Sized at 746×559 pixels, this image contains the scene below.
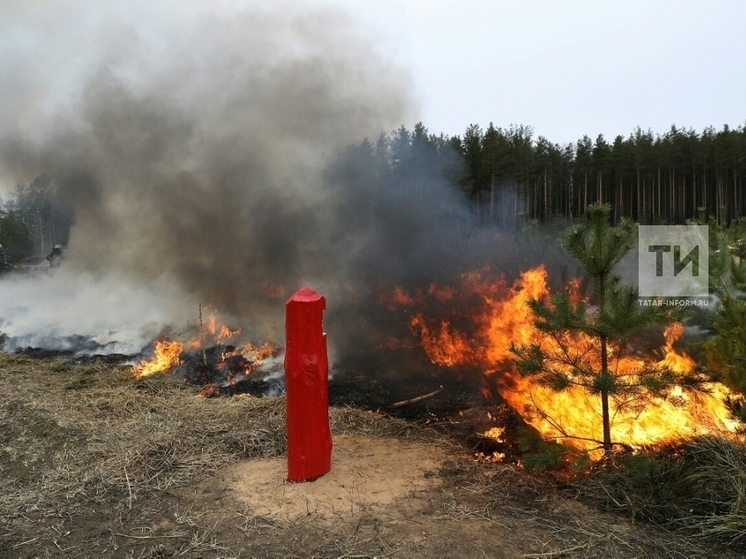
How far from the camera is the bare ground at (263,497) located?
3520 millimetres

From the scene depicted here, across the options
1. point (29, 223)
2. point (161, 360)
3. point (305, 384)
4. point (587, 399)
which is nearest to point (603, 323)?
point (587, 399)

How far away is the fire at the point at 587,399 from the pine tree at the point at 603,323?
15 centimetres

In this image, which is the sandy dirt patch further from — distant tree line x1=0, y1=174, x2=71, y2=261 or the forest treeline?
distant tree line x1=0, y1=174, x2=71, y2=261

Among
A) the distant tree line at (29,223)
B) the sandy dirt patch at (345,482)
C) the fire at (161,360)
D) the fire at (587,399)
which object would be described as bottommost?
the sandy dirt patch at (345,482)

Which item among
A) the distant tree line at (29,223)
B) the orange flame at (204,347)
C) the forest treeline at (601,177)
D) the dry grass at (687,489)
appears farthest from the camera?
the distant tree line at (29,223)

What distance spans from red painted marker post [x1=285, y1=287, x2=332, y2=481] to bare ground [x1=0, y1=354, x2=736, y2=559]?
30 centimetres

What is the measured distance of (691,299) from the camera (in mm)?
5176

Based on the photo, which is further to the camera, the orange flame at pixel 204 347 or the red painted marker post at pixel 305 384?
the orange flame at pixel 204 347

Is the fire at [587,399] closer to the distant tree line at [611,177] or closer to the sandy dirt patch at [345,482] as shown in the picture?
the sandy dirt patch at [345,482]

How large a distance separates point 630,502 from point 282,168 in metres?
15.6

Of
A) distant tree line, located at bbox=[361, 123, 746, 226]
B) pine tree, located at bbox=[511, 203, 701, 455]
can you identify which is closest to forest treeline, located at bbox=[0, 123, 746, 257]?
distant tree line, located at bbox=[361, 123, 746, 226]

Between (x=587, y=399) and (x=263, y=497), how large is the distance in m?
3.64

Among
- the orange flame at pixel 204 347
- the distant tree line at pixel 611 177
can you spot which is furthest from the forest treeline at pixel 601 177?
the orange flame at pixel 204 347

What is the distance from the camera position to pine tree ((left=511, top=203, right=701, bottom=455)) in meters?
3.98
